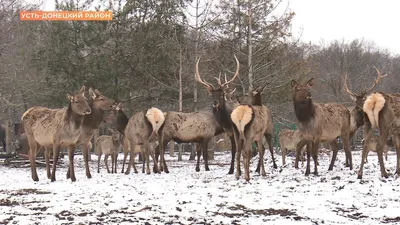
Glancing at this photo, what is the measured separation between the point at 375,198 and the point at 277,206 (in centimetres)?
176

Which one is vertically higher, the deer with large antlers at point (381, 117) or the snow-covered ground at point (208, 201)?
the deer with large antlers at point (381, 117)

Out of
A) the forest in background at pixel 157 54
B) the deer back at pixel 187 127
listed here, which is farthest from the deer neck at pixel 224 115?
the forest in background at pixel 157 54

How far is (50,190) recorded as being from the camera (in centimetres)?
935

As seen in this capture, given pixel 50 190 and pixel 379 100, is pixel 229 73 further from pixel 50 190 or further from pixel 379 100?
pixel 50 190

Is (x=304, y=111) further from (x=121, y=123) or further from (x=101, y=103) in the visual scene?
(x=121, y=123)

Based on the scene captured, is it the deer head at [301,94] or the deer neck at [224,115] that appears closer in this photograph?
the deer head at [301,94]

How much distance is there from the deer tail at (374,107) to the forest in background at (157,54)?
945 cm

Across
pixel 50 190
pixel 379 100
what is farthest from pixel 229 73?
pixel 50 190

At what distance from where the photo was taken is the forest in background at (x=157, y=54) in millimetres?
20469

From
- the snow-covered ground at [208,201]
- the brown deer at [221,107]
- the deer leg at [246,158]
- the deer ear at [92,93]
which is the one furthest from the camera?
the brown deer at [221,107]

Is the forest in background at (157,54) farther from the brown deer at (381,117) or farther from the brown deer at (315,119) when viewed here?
the brown deer at (381,117)

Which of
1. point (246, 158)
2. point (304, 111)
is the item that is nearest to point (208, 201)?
point (246, 158)

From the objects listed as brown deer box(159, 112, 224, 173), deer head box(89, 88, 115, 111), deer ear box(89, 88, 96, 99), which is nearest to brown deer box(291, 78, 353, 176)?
brown deer box(159, 112, 224, 173)

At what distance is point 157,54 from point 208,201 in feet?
51.6
